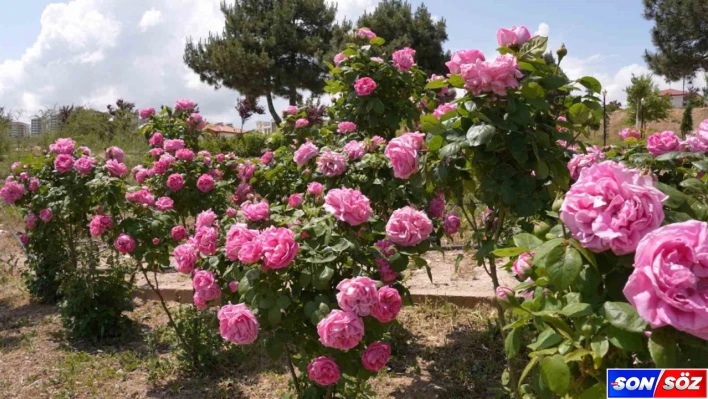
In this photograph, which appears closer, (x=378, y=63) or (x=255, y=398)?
(x=255, y=398)

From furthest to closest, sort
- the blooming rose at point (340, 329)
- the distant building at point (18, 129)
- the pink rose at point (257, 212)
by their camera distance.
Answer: the distant building at point (18, 129), the pink rose at point (257, 212), the blooming rose at point (340, 329)

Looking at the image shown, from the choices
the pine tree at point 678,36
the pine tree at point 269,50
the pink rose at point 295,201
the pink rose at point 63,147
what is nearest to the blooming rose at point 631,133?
the pink rose at point 295,201

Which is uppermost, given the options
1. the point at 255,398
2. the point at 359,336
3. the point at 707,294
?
the point at 707,294

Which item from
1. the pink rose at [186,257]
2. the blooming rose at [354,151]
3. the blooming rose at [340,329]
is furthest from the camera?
the blooming rose at [354,151]

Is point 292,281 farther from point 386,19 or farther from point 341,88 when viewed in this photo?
point 386,19

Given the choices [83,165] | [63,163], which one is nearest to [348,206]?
[83,165]

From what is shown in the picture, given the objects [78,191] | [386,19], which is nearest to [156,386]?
[78,191]

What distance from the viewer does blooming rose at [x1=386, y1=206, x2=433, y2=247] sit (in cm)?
174

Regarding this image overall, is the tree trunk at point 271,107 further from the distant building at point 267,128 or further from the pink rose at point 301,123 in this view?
the pink rose at point 301,123

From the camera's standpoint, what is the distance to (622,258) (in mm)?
897

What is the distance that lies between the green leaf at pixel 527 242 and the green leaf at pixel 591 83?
2.46ft

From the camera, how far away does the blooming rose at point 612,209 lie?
2.76 feet

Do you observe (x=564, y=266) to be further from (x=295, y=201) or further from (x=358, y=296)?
(x=295, y=201)

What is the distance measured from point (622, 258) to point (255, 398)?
7.76ft
